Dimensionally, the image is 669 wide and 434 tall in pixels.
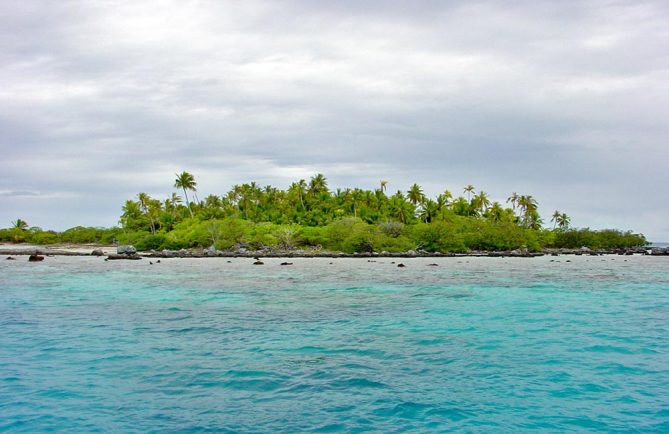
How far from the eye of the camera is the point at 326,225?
119 meters

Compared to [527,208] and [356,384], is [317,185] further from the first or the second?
[356,384]

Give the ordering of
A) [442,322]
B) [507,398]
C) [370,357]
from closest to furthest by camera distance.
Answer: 1. [507,398]
2. [370,357]
3. [442,322]

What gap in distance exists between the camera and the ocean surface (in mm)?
9703

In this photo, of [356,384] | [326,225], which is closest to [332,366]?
[356,384]

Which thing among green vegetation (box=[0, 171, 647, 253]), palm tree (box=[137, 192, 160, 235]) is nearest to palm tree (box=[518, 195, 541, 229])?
green vegetation (box=[0, 171, 647, 253])

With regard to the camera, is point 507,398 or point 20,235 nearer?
point 507,398

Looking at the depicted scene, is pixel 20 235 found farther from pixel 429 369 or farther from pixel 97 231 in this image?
pixel 429 369

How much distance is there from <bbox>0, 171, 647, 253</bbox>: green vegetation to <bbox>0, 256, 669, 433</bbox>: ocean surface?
80494 millimetres

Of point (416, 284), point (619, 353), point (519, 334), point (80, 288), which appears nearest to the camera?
point (619, 353)

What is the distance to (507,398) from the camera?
35.9 ft

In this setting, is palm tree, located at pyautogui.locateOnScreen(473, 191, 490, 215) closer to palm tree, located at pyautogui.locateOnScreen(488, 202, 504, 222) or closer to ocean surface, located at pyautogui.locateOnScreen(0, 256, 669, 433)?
palm tree, located at pyautogui.locateOnScreen(488, 202, 504, 222)

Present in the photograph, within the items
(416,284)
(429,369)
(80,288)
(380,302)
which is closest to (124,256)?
(80,288)

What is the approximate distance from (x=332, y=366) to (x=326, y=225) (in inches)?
4156

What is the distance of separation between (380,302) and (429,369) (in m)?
14.9
